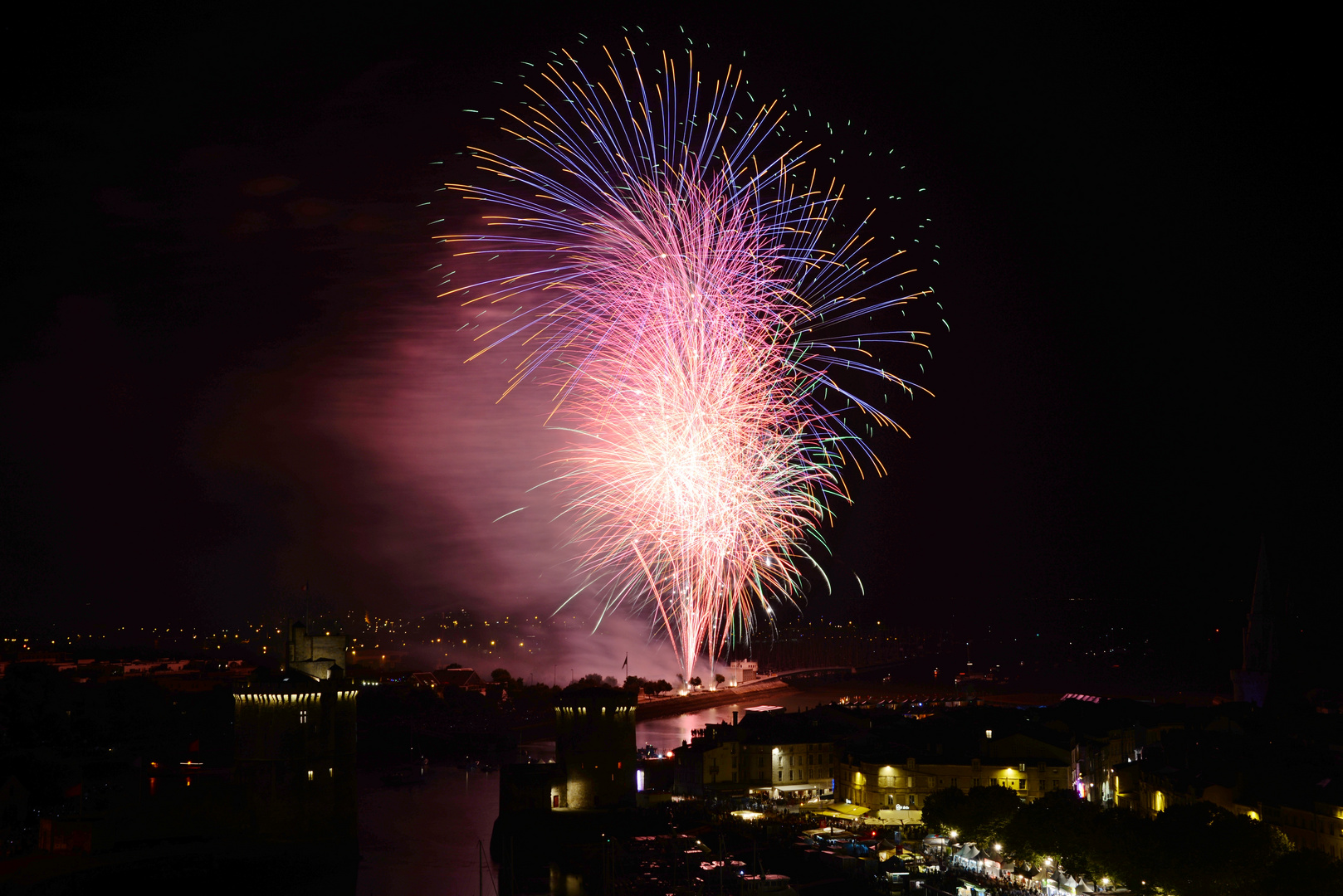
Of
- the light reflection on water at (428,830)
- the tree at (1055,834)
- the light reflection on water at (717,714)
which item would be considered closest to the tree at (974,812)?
the tree at (1055,834)

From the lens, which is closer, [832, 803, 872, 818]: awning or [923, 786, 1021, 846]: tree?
[923, 786, 1021, 846]: tree

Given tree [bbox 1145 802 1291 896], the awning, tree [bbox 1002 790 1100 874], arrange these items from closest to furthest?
tree [bbox 1145 802 1291 896] < tree [bbox 1002 790 1100 874] < the awning

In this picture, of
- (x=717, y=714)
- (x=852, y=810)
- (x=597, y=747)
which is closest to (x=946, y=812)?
(x=852, y=810)

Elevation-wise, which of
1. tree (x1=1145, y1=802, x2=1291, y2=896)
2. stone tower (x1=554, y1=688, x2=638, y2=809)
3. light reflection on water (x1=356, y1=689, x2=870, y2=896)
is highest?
stone tower (x1=554, y1=688, x2=638, y2=809)

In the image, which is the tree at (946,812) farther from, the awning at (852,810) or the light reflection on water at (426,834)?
the light reflection on water at (426,834)

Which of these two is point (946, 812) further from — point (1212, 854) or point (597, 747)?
point (597, 747)

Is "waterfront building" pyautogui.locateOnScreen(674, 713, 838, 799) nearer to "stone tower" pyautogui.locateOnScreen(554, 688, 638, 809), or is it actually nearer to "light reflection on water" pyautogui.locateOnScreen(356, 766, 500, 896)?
"stone tower" pyautogui.locateOnScreen(554, 688, 638, 809)

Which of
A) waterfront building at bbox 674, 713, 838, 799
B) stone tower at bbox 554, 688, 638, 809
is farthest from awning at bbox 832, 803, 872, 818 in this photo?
stone tower at bbox 554, 688, 638, 809

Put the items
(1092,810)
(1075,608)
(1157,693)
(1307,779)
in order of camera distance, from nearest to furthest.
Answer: (1092,810) → (1307,779) → (1157,693) → (1075,608)

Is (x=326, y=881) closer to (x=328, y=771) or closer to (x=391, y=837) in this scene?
(x=328, y=771)

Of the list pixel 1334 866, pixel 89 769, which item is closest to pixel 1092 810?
pixel 1334 866

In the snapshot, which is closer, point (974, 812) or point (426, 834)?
point (974, 812)
